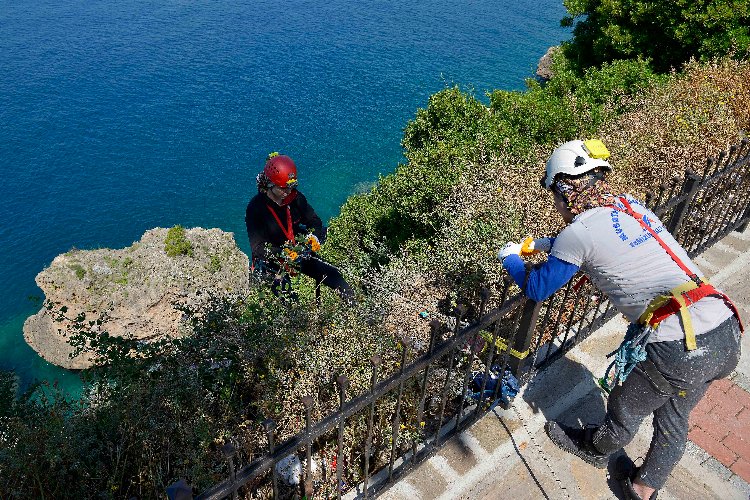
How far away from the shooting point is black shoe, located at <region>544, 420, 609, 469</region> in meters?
3.58

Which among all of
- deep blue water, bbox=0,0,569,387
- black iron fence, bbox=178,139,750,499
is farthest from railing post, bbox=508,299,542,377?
deep blue water, bbox=0,0,569,387

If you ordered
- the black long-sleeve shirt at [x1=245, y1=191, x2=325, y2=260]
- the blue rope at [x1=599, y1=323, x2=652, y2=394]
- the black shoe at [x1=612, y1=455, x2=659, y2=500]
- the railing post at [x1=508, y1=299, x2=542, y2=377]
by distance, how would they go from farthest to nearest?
the black long-sleeve shirt at [x1=245, y1=191, x2=325, y2=260] < the railing post at [x1=508, y1=299, x2=542, y2=377] < the black shoe at [x1=612, y1=455, x2=659, y2=500] < the blue rope at [x1=599, y1=323, x2=652, y2=394]

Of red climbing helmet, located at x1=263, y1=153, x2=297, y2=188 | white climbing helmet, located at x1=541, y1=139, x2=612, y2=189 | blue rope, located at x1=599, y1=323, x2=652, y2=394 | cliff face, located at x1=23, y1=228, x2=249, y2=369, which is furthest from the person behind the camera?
cliff face, located at x1=23, y1=228, x2=249, y2=369

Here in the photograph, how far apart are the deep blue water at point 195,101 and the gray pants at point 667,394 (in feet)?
77.5

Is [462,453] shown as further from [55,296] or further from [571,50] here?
[55,296]

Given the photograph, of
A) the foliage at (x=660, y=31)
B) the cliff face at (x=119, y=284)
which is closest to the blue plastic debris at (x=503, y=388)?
the foliage at (x=660, y=31)

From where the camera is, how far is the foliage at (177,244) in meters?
21.4

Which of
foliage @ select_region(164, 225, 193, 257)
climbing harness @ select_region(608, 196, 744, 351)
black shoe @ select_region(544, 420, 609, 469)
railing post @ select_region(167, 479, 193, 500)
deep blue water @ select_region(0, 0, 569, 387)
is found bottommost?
black shoe @ select_region(544, 420, 609, 469)

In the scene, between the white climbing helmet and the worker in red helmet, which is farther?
the worker in red helmet

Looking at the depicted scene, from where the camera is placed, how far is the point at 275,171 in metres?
5.33

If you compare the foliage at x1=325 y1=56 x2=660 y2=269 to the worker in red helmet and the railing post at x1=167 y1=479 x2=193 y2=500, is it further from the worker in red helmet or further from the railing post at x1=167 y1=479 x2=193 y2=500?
the railing post at x1=167 y1=479 x2=193 y2=500

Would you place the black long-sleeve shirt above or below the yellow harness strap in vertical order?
above

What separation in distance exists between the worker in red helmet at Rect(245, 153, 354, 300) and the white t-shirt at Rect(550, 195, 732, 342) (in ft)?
10.8

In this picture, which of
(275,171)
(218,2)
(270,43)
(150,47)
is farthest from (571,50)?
(218,2)
